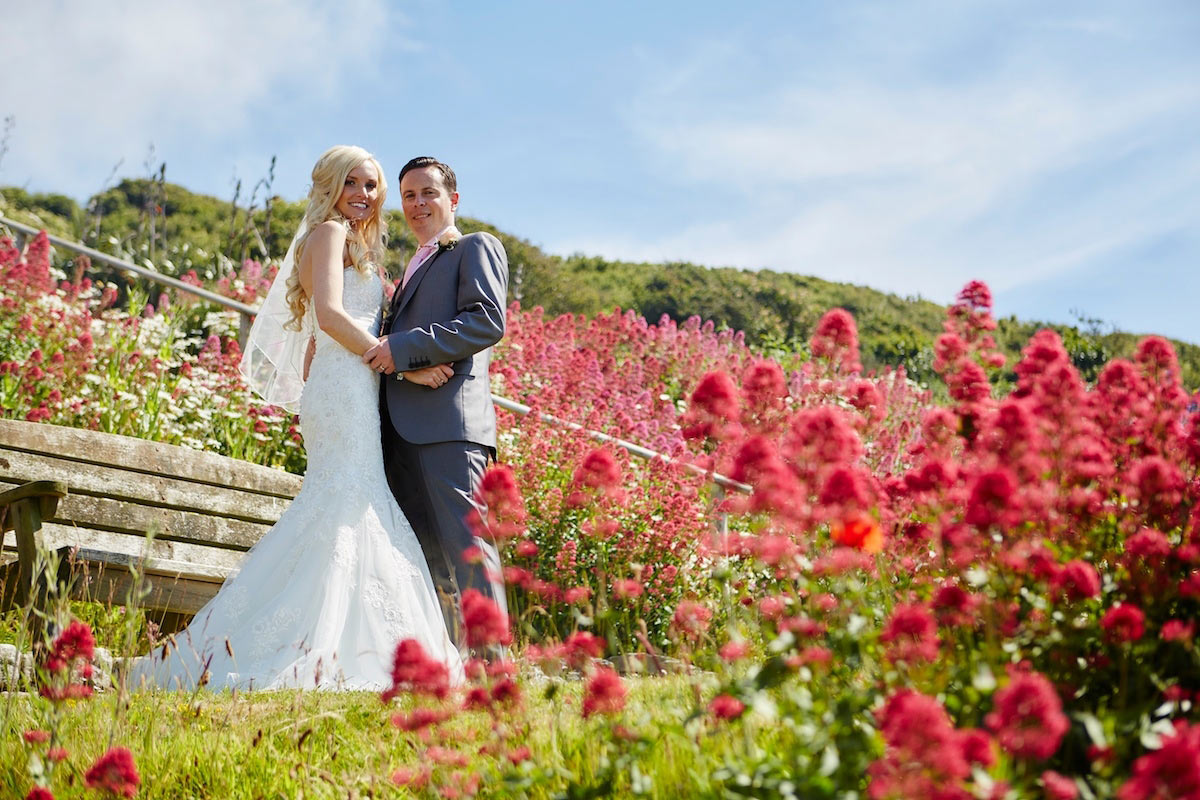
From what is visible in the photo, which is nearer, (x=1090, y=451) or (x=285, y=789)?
(x=1090, y=451)

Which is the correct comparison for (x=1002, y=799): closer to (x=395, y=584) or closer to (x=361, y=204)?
(x=395, y=584)

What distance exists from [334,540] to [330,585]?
20cm

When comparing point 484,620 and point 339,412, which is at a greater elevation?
point 339,412

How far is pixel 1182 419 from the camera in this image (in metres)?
2.99

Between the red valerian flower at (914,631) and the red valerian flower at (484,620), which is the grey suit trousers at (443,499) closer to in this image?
the red valerian flower at (484,620)

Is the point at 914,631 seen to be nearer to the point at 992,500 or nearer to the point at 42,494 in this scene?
the point at 992,500

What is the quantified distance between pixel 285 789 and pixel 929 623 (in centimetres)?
197

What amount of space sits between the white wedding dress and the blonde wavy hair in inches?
13.8

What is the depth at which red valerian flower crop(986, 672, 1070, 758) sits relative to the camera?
1511 mm

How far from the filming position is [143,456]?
5.74 metres

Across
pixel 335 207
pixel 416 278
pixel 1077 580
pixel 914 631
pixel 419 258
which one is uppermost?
pixel 335 207

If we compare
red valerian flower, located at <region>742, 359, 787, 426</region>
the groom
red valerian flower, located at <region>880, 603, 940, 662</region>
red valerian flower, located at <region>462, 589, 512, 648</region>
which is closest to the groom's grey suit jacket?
the groom

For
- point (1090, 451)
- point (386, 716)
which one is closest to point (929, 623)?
point (1090, 451)

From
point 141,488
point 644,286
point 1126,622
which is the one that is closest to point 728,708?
point 1126,622
